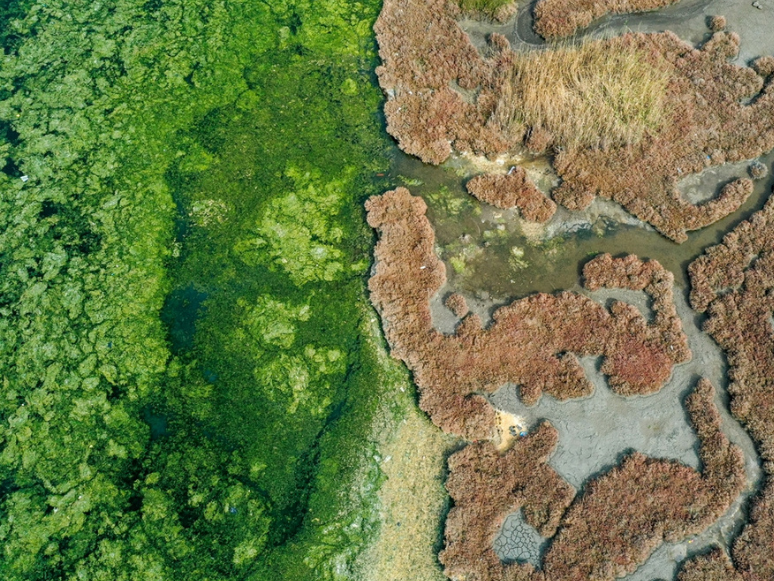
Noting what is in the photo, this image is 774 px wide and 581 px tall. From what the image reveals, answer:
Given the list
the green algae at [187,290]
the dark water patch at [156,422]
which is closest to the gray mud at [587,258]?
the green algae at [187,290]

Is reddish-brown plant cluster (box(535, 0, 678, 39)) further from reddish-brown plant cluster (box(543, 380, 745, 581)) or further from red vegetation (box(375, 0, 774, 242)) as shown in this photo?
reddish-brown plant cluster (box(543, 380, 745, 581))

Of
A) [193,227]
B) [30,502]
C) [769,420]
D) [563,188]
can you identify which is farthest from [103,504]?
[769,420]

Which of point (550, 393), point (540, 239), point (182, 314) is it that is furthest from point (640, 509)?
point (182, 314)

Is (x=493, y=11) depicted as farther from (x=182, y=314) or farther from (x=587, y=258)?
(x=182, y=314)

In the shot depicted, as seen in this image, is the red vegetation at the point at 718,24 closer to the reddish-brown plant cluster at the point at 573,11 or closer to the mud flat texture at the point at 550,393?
the reddish-brown plant cluster at the point at 573,11

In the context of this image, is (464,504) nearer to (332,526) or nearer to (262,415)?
(332,526)

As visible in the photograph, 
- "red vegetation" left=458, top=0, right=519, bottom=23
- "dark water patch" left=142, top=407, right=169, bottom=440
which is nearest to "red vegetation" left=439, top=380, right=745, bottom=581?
"dark water patch" left=142, top=407, right=169, bottom=440
